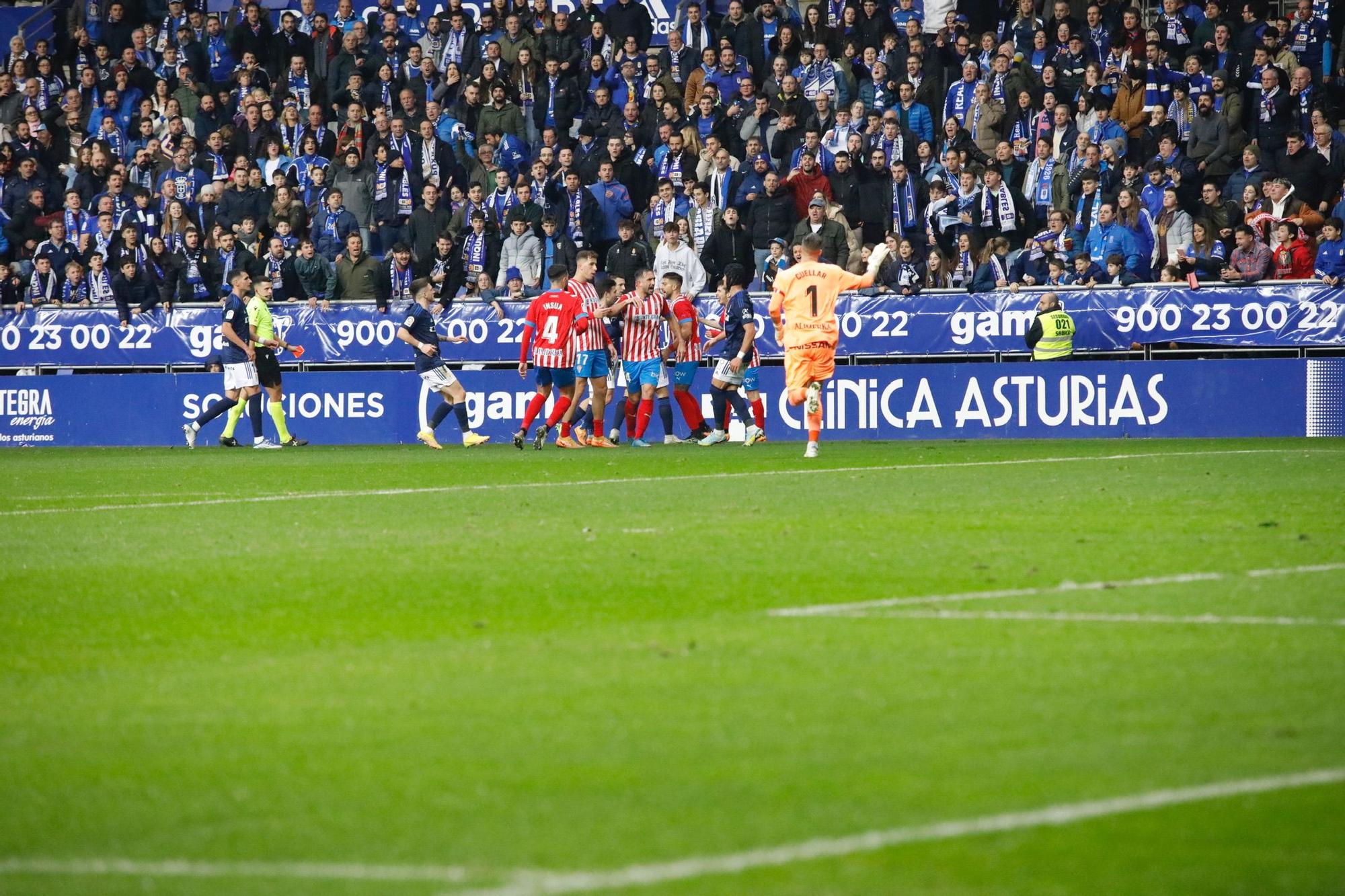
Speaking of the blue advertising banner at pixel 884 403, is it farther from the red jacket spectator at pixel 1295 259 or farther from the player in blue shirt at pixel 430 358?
the player in blue shirt at pixel 430 358

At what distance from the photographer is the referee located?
964 inches

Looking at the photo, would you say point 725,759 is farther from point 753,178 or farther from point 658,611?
point 753,178

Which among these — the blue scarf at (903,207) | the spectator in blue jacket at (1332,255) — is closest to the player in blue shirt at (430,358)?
the blue scarf at (903,207)

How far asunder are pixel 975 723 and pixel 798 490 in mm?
9050

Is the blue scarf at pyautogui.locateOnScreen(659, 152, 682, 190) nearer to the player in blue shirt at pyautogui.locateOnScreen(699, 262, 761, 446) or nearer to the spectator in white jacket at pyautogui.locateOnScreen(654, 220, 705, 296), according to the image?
the spectator in white jacket at pyautogui.locateOnScreen(654, 220, 705, 296)

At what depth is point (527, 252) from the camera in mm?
25531

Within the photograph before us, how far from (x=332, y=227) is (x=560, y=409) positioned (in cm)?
589

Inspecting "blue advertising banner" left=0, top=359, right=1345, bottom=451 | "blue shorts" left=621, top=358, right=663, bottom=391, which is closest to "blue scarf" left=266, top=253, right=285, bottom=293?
"blue advertising banner" left=0, top=359, right=1345, bottom=451

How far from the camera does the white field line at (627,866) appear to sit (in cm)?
417

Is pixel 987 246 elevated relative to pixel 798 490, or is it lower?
elevated

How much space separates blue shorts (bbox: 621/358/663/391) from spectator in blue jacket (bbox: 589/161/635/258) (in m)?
2.59

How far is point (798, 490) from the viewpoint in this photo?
1480cm

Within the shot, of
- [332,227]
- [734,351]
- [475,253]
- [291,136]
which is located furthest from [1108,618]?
[291,136]

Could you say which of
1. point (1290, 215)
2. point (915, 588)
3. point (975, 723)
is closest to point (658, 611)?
point (915, 588)
